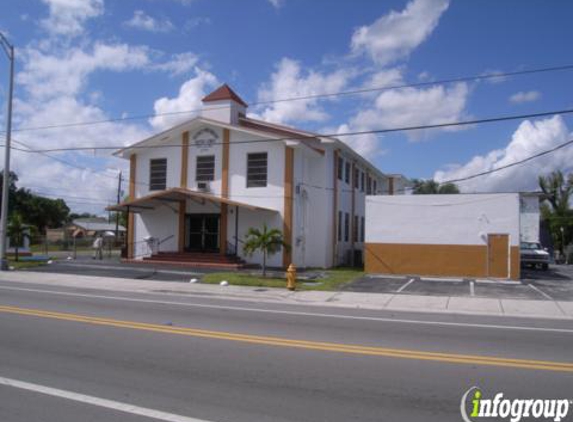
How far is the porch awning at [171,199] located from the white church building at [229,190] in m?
0.05

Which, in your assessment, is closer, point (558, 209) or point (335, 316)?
point (335, 316)

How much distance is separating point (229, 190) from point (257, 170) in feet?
6.03

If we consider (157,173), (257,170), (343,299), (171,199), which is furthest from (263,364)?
(157,173)

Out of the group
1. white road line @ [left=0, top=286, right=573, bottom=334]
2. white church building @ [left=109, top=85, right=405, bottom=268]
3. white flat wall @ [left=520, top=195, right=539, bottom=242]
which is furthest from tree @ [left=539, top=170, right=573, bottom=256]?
white road line @ [left=0, top=286, right=573, bottom=334]

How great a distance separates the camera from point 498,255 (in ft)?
75.1

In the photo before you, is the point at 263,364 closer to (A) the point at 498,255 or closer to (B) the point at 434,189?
(A) the point at 498,255

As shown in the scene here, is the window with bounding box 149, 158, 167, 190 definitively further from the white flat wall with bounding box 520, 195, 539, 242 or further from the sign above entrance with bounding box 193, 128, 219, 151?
the white flat wall with bounding box 520, 195, 539, 242

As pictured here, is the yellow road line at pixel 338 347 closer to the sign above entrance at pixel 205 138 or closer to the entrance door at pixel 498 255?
the entrance door at pixel 498 255

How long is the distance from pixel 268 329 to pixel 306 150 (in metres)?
18.4

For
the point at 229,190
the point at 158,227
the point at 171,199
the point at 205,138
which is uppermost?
the point at 205,138

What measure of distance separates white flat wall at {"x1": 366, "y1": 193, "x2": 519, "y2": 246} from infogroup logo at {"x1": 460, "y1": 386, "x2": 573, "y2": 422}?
59.5 feet

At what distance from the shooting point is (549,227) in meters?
55.3

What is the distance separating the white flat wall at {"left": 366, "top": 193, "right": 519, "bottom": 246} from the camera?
75.2 ft

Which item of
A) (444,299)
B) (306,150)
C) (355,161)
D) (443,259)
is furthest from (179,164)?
(444,299)
